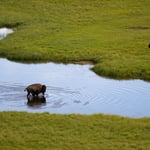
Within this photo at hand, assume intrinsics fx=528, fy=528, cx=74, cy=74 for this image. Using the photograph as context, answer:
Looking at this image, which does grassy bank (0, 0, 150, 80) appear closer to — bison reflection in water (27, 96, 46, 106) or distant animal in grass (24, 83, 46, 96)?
distant animal in grass (24, 83, 46, 96)

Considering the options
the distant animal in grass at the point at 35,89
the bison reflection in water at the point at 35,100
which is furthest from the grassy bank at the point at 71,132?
the distant animal in grass at the point at 35,89

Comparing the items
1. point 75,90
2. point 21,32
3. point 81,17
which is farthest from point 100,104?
point 81,17

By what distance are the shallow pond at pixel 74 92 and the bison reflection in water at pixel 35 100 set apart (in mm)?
160

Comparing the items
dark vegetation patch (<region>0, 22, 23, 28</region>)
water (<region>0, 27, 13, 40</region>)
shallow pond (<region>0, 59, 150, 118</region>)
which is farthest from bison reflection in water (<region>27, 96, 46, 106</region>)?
dark vegetation patch (<region>0, 22, 23, 28</region>)

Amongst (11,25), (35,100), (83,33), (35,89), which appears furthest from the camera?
(11,25)

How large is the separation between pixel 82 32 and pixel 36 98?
64.4ft

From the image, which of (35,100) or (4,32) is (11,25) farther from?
(35,100)

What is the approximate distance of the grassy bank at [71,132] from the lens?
18938 mm

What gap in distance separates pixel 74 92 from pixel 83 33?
59.0ft

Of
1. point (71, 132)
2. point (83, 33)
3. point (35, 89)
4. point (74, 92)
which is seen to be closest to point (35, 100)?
point (35, 89)

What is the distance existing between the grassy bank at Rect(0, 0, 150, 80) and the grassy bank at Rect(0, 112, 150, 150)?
10.5m

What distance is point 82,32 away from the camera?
4559 cm

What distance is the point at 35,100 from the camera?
26.5 meters

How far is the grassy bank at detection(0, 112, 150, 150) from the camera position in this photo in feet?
62.1
